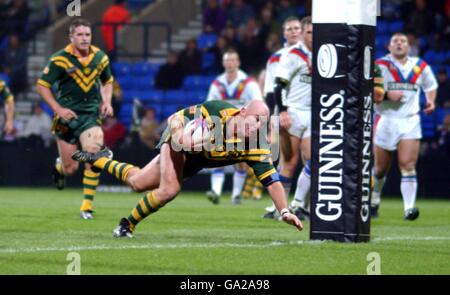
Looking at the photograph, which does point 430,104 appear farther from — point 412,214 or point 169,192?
point 169,192

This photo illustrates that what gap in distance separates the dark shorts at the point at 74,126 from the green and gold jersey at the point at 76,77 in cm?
9

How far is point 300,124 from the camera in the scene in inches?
569

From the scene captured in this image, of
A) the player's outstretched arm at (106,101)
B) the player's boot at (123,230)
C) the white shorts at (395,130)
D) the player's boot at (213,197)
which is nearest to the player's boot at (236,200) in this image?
the player's boot at (213,197)

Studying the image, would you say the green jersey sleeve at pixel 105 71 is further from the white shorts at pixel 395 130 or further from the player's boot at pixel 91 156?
the white shorts at pixel 395 130

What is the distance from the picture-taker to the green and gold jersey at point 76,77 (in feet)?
46.4

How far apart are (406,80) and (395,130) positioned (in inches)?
27.3

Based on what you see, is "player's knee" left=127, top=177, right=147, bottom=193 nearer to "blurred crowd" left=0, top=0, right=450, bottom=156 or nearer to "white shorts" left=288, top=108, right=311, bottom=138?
"white shorts" left=288, top=108, right=311, bottom=138

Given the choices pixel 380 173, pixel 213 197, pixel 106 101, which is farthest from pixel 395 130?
pixel 106 101

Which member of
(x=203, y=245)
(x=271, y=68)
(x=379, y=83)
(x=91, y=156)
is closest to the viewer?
(x=203, y=245)

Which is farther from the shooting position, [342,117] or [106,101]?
[106,101]

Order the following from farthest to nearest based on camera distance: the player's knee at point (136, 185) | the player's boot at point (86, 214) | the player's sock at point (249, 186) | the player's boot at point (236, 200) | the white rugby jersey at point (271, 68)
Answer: the player's sock at point (249, 186)
the player's boot at point (236, 200)
the white rugby jersey at point (271, 68)
the player's boot at point (86, 214)
the player's knee at point (136, 185)

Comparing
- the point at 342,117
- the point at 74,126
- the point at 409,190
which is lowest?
the point at 409,190
